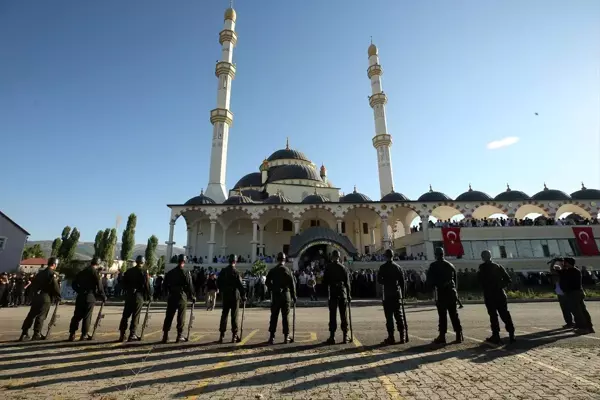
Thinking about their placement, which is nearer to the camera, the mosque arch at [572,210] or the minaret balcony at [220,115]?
the mosque arch at [572,210]

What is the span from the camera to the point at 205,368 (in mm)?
4352

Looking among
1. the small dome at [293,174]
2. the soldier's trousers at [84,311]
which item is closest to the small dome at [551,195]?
the small dome at [293,174]

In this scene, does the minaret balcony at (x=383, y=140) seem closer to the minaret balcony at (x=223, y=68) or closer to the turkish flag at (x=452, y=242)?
the turkish flag at (x=452, y=242)

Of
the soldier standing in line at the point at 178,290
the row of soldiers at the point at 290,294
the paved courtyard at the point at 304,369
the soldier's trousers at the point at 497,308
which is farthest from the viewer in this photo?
the soldier standing in line at the point at 178,290

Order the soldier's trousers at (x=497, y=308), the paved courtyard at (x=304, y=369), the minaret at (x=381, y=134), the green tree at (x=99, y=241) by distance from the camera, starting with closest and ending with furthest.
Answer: the paved courtyard at (x=304, y=369) → the soldier's trousers at (x=497, y=308) → the minaret at (x=381, y=134) → the green tree at (x=99, y=241)

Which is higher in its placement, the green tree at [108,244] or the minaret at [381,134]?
the minaret at [381,134]

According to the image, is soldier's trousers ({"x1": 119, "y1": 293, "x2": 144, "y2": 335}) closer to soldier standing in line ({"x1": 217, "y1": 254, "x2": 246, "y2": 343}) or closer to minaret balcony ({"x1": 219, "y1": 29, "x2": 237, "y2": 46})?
soldier standing in line ({"x1": 217, "y1": 254, "x2": 246, "y2": 343})

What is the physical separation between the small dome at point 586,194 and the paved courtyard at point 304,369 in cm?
3097

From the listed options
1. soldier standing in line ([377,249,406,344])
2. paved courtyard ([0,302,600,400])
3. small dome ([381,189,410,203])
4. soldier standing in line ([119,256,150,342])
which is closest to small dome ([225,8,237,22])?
small dome ([381,189,410,203])

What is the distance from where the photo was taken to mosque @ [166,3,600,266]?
26.2 meters

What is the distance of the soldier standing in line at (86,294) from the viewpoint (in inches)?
257

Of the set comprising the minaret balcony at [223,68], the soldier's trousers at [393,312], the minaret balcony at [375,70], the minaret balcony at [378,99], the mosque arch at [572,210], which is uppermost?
the minaret balcony at [375,70]

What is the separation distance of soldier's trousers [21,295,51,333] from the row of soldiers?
0.06 feet

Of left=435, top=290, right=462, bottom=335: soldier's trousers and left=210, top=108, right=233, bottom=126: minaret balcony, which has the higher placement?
left=210, top=108, right=233, bottom=126: minaret balcony
